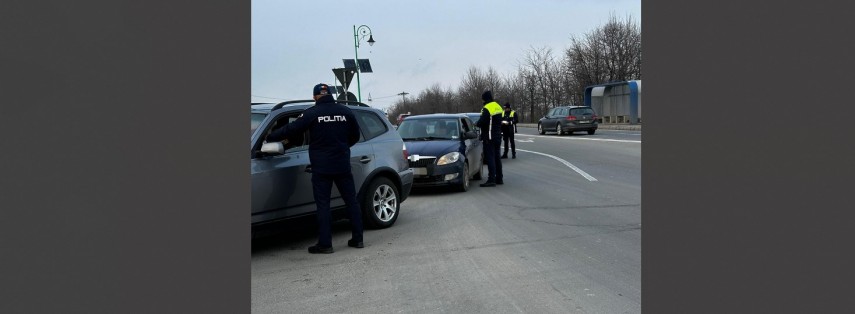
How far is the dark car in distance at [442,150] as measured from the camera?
1088 cm

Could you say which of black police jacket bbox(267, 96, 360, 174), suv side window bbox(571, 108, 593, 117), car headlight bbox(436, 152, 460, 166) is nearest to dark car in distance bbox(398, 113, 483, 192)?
car headlight bbox(436, 152, 460, 166)

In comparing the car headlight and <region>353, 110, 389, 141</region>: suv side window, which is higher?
<region>353, 110, 389, 141</region>: suv side window

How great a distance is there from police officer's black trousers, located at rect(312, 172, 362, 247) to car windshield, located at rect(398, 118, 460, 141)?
5.36 m

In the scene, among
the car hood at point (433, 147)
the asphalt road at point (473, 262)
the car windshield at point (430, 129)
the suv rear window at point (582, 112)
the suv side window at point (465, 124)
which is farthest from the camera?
the suv rear window at point (582, 112)

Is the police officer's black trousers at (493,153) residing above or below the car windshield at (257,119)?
below

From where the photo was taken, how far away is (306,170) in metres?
6.50

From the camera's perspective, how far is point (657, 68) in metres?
2.72

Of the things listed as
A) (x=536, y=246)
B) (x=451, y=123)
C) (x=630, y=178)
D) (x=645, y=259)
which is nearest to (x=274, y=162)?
(x=536, y=246)

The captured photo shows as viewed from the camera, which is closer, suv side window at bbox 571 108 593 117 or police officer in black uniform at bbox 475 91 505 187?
police officer in black uniform at bbox 475 91 505 187

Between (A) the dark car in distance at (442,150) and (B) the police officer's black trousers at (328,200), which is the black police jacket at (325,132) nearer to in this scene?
(B) the police officer's black trousers at (328,200)

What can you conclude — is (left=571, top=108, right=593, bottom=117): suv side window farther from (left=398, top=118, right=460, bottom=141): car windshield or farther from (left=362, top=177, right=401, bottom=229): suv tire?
(left=362, top=177, right=401, bottom=229): suv tire

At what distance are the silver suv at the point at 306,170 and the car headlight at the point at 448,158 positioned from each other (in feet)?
8.38

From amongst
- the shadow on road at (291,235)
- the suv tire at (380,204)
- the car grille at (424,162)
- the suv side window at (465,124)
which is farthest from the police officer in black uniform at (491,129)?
the shadow on road at (291,235)

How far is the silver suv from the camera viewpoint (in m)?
6.03
